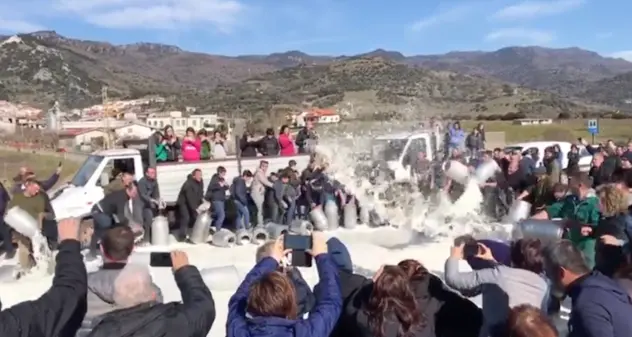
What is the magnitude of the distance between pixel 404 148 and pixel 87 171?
6.55 metres

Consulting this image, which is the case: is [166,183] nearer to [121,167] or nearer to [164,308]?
[121,167]

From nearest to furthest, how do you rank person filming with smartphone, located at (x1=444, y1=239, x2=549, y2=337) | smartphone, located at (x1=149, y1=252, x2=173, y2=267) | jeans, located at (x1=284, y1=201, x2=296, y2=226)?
smartphone, located at (x1=149, y1=252, x2=173, y2=267) < person filming with smartphone, located at (x1=444, y1=239, x2=549, y2=337) < jeans, located at (x1=284, y1=201, x2=296, y2=226)

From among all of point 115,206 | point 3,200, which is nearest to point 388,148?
point 115,206

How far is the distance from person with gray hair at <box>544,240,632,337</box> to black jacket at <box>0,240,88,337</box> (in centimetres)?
241

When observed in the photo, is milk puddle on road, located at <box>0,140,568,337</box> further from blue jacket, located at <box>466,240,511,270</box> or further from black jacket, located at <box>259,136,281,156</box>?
blue jacket, located at <box>466,240,511,270</box>

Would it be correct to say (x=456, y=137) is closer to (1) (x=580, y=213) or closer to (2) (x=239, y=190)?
(2) (x=239, y=190)

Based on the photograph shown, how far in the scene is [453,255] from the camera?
4508 millimetres

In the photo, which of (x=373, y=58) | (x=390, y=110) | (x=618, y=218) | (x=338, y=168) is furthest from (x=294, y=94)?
(x=618, y=218)

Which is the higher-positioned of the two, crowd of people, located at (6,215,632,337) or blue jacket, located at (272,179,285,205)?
crowd of people, located at (6,215,632,337)

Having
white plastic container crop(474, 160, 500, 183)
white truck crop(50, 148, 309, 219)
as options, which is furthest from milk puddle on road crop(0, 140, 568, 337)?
white truck crop(50, 148, 309, 219)

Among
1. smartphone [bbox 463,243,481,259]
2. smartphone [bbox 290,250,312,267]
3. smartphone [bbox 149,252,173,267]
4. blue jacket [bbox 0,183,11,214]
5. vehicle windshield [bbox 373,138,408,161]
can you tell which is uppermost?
smartphone [bbox 149,252,173,267]

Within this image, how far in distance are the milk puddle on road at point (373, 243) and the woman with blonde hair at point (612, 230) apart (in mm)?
4597

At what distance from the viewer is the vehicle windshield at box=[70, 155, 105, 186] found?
44.4 feet

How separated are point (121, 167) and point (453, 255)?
10381 millimetres
